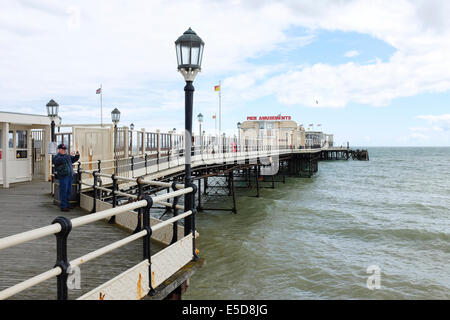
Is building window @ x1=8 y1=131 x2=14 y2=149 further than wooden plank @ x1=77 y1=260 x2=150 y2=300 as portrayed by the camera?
Yes

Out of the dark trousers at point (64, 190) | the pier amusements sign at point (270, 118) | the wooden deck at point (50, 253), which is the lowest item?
the wooden deck at point (50, 253)

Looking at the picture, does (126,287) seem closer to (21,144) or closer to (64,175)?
(64,175)

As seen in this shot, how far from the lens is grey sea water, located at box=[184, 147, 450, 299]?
1040cm

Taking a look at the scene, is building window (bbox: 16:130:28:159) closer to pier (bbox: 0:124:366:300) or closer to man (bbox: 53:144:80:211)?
pier (bbox: 0:124:366:300)

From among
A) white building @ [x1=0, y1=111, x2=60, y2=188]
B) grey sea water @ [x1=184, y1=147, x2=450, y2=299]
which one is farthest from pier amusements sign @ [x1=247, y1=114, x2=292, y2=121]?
white building @ [x1=0, y1=111, x2=60, y2=188]

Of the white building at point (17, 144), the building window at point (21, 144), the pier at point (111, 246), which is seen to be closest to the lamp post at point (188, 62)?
the pier at point (111, 246)

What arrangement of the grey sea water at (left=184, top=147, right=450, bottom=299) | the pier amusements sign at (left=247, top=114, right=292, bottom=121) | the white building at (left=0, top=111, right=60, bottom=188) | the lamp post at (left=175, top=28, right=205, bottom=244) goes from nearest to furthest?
the lamp post at (left=175, top=28, right=205, bottom=244)
the grey sea water at (left=184, top=147, right=450, bottom=299)
the white building at (left=0, top=111, right=60, bottom=188)
the pier amusements sign at (left=247, top=114, right=292, bottom=121)

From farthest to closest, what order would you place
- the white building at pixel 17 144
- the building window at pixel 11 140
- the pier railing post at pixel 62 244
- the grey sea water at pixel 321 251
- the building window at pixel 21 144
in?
the building window at pixel 21 144, the building window at pixel 11 140, the white building at pixel 17 144, the grey sea water at pixel 321 251, the pier railing post at pixel 62 244

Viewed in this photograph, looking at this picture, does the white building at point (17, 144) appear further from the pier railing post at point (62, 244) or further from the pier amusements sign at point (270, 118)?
the pier amusements sign at point (270, 118)

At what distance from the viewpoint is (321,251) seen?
13.9m

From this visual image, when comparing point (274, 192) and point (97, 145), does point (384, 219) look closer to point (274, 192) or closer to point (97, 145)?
point (274, 192)

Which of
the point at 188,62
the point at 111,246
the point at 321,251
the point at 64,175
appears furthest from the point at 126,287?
the point at 321,251

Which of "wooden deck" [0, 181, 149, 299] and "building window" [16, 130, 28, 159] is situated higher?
"building window" [16, 130, 28, 159]

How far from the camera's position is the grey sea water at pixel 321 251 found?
34.1ft
